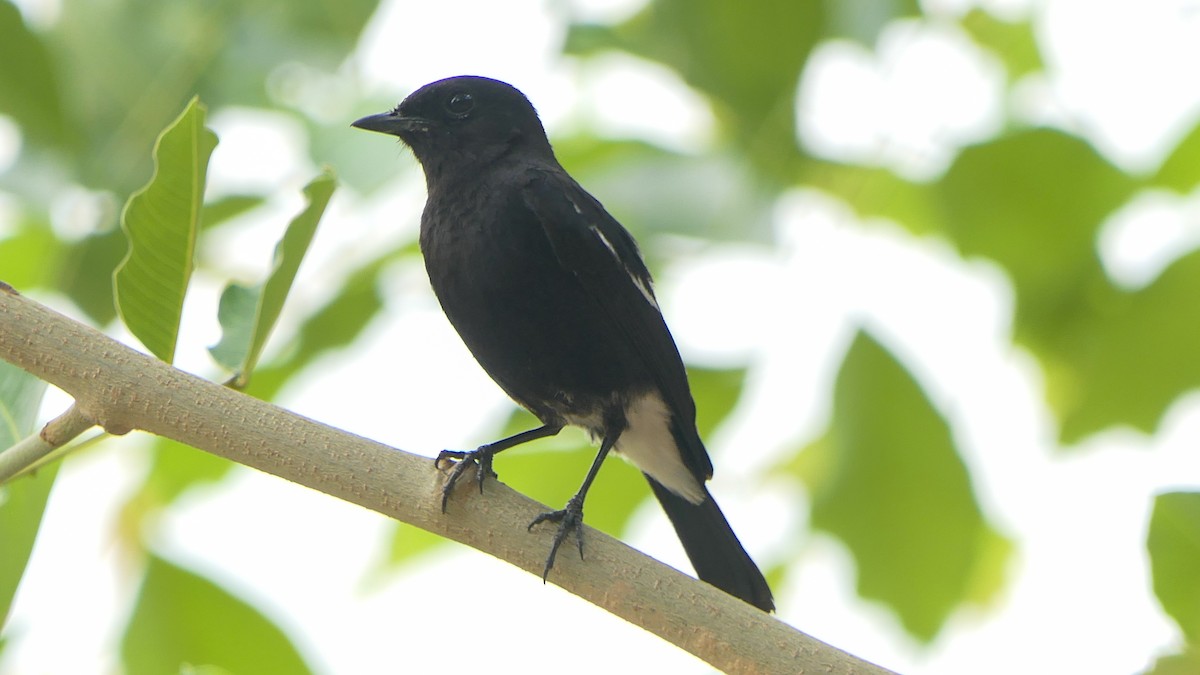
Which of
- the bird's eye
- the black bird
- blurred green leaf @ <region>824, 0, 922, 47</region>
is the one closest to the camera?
blurred green leaf @ <region>824, 0, 922, 47</region>

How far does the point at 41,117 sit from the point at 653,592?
2.00 meters

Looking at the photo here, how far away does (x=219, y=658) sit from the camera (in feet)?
9.67

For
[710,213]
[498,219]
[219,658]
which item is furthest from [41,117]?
[710,213]

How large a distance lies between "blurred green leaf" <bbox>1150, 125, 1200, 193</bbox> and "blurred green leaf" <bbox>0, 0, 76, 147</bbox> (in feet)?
9.36

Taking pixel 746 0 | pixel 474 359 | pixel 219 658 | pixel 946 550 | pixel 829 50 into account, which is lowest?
pixel 946 550

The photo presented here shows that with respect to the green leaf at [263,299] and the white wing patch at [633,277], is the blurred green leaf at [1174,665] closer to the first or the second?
the green leaf at [263,299]

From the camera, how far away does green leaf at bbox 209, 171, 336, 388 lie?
2.12 m

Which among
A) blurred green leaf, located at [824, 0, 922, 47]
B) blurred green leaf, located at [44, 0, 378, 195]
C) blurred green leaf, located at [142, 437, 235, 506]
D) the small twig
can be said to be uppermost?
blurred green leaf, located at [44, 0, 378, 195]

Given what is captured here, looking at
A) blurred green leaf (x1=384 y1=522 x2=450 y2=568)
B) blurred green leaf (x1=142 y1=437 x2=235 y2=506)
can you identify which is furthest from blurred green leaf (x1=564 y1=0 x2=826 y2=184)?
blurred green leaf (x1=142 y1=437 x2=235 y2=506)

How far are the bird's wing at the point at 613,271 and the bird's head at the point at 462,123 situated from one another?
29 centimetres

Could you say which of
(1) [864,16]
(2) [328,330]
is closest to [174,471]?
(2) [328,330]

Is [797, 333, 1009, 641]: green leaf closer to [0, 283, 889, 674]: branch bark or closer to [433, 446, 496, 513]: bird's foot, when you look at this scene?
[433, 446, 496, 513]: bird's foot

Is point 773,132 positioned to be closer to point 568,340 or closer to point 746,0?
point 746,0

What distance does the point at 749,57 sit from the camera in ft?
10.3
